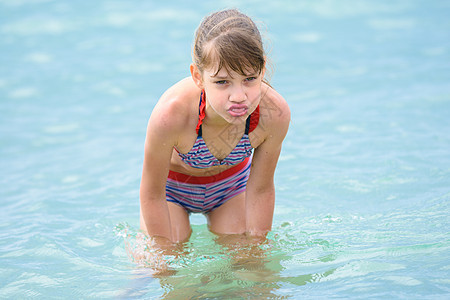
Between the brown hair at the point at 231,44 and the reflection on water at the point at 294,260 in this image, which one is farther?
the reflection on water at the point at 294,260

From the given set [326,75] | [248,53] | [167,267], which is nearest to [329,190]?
[167,267]

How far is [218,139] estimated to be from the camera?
3578 millimetres

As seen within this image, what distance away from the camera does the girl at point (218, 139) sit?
309 cm

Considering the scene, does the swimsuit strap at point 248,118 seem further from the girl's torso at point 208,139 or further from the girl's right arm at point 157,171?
the girl's right arm at point 157,171

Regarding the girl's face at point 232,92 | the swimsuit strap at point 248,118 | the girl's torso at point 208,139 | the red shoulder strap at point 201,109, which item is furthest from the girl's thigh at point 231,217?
the girl's face at point 232,92

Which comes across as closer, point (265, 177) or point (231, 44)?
point (231, 44)

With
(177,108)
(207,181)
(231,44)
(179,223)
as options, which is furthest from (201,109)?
(179,223)

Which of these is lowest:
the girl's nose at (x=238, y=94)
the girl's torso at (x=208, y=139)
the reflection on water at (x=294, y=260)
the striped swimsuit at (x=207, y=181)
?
the reflection on water at (x=294, y=260)

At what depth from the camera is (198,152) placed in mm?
3588

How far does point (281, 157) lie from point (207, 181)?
2.05m

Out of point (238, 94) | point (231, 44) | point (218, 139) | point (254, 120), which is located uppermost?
point (231, 44)

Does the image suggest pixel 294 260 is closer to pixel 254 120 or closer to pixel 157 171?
pixel 254 120

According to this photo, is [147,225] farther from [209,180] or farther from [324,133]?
[324,133]

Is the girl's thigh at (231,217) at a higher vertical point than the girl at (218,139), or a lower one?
lower
